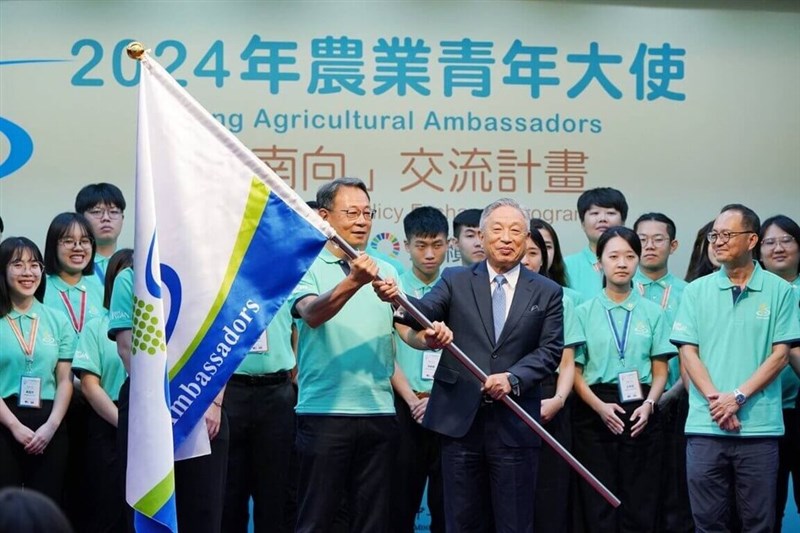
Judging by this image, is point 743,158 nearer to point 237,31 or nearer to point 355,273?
point 237,31

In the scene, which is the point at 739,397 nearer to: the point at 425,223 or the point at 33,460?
the point at 425,223

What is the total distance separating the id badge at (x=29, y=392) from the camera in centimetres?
496

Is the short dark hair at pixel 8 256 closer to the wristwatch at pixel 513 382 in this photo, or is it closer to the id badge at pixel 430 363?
the id badge at pixel 430 363

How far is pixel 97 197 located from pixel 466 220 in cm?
165

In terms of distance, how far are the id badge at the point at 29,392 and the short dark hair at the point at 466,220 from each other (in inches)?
76.6

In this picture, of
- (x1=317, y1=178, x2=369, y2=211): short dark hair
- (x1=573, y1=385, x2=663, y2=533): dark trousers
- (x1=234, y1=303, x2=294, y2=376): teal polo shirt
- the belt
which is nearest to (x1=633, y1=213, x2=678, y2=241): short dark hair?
(x1=573, y1=385, x2=663, y2=533): dark trousers

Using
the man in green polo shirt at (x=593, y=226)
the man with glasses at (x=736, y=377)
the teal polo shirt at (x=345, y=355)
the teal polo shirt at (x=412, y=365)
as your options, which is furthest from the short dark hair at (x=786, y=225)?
the teal polo shirt at (x=345, y=355)

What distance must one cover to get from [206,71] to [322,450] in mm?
2536

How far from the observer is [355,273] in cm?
368

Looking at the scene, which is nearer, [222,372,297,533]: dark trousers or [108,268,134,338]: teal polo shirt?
[108,268,134,338]: teal polo shirt

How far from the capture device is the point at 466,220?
5699mm

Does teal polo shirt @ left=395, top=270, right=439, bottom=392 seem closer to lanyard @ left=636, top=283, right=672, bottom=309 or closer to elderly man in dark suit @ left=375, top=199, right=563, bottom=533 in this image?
lanyard @ left=636, top=283, right=672, bottom=309

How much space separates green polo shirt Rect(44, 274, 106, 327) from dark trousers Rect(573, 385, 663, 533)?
2.08 m

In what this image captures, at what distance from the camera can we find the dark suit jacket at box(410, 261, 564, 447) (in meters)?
4.09
